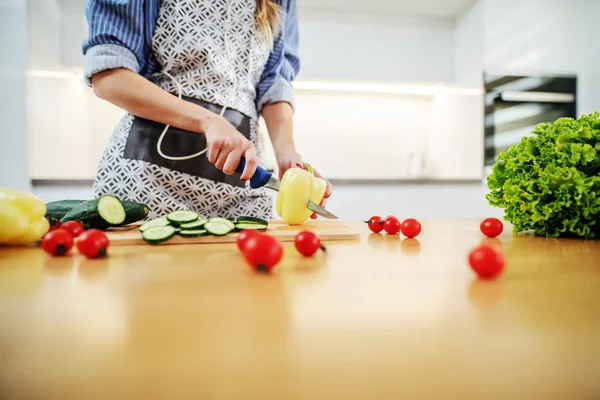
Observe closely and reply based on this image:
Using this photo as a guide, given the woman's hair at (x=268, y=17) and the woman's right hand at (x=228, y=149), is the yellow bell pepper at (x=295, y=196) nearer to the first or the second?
the woman's right hand at (x=228, y=149)

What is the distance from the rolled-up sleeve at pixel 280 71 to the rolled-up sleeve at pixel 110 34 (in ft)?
1.65

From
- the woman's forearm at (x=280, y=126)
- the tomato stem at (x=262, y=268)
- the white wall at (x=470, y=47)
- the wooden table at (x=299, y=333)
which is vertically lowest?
the wooden table at (x=299, y=333)

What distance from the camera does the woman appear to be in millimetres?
1118

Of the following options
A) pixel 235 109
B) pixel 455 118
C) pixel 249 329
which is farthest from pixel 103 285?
pixel 455 118

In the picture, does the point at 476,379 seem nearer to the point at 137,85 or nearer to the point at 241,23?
the point at 137,85

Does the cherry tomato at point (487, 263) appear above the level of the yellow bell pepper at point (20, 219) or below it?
below

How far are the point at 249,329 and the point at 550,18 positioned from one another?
407 centimetres

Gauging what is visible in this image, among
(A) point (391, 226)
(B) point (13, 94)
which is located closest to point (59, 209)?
(A) point (391, 226)

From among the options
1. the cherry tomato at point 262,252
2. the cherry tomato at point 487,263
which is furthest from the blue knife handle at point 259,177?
the cherry tomato at point 487,263

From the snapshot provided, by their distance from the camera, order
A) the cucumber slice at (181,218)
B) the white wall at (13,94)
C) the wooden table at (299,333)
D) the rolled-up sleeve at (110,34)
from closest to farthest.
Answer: the wooden table at (299,333) < the cucumber slice at (181,218) < the rolled-up sleeve at (110,34) < the white wall at (13,94)

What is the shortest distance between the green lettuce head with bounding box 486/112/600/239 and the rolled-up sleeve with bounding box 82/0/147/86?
102 centimetres

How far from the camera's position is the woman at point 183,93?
1.12 meters

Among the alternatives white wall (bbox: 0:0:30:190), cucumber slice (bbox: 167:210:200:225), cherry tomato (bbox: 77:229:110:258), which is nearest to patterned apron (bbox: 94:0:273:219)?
cucumber slice (bbox: 167:210:200:225)

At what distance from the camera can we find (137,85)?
3.68ft
